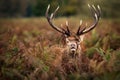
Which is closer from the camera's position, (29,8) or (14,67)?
(14,67)

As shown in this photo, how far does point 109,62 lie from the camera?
9484 millimetres

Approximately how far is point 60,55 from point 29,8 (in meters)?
50.5

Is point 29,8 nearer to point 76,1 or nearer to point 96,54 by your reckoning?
point 76,1

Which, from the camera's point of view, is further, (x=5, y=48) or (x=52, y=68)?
(x=5, y=48)

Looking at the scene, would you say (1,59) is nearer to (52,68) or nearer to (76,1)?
(52,68)

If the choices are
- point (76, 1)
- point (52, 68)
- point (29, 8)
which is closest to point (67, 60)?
point (52, 68)

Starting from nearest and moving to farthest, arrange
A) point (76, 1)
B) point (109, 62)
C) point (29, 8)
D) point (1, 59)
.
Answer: point (109, 62) → point (1, 59) → point (76, 1) → point (29, 8)

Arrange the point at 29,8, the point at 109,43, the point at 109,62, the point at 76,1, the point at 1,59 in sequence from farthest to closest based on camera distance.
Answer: the point at 29,8, the point at 76,1, the point at 109,43, the point at 1,59, the point at 109,62

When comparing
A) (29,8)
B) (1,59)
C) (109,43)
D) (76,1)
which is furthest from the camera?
(29,8)

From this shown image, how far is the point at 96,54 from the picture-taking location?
11117 millimetres

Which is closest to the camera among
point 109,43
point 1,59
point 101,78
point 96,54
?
point 101,78

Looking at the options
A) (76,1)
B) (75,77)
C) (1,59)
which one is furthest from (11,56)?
(76,1)

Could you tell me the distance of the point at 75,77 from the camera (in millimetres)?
8930

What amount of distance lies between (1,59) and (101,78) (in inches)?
95.9
